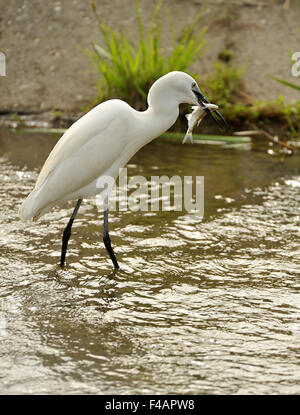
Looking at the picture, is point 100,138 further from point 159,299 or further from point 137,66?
point 137,66

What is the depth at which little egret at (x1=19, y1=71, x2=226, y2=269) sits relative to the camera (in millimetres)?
3959

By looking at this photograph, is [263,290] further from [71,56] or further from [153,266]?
[71,56]

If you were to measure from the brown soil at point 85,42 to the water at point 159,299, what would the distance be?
2507mm

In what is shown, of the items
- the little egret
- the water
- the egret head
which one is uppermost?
the egret head

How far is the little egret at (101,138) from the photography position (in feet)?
13.0

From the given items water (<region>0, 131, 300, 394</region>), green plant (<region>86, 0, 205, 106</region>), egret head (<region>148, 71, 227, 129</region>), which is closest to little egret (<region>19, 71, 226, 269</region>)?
egret head (<region>148, 71, 227, 129</region>)

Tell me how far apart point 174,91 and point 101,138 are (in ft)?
1.66

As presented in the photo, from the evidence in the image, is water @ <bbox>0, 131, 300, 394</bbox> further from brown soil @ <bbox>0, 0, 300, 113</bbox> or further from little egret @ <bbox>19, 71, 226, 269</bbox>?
brown soil @ <bbox>0, 0, 300, 113</bbox>

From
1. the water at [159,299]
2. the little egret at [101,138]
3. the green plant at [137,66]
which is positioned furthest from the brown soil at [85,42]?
the little egret at [101,138]

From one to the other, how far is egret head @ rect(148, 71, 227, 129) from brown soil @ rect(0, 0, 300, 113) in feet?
13.2

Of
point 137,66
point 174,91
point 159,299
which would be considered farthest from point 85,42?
point 159,299

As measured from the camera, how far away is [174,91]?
3.99 m

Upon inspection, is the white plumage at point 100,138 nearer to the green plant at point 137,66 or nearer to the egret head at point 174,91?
the egret head at point 174,91

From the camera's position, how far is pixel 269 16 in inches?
363
